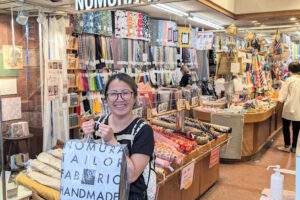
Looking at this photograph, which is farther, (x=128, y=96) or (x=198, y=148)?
(x=198, y=148)

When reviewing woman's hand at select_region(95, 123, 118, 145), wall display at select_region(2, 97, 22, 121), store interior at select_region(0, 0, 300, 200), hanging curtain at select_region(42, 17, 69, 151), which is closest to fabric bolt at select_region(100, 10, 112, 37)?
store interior at select_region(0, 0, 300, 200)

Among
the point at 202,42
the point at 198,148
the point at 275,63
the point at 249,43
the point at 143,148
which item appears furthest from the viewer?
the point at 275,63

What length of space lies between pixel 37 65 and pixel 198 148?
3.00 metres

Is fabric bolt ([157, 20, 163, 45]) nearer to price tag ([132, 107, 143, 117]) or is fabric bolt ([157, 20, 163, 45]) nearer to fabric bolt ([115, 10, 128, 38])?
fabric bolt ([115, 10, 128, 38])

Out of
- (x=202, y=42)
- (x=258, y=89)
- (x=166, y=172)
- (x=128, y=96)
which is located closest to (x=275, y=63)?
(x=258, y=89)

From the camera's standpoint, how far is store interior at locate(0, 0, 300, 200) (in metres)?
3.32

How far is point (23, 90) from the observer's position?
5234 millimetres

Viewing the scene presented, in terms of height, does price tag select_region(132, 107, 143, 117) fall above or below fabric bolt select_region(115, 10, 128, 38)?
below

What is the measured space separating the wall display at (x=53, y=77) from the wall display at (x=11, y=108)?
59 cm

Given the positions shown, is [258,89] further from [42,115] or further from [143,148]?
[143,148]

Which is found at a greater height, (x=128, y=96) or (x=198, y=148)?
(x=128, y=96)

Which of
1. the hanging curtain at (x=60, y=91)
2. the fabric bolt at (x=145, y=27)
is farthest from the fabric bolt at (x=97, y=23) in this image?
the fabric bolt at (x=145, y=27)

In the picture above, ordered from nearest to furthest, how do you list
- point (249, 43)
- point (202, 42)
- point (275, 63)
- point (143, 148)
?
point (143, 148) < point (202, 42) < point (249, 43) < point (275, 63)

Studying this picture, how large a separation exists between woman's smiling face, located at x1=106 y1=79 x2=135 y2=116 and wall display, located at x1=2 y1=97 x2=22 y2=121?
3688 millimetres
